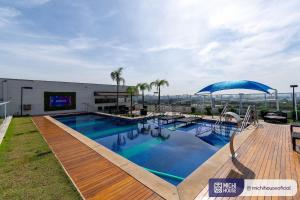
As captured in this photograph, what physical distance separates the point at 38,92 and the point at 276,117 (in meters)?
20.2

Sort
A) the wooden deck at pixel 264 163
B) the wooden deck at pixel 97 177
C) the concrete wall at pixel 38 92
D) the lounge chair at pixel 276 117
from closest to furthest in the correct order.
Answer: the wooden deck at pixel 97 177, the wooden deck at pixel 264 163, the lounge chair at pixel 276 117, the concrete wall at pixel 38 92

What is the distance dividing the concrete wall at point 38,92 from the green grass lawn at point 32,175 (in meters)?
11.9

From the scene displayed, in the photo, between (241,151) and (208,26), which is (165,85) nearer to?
(208,26)

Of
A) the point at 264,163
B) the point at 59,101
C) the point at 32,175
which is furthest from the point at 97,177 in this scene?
the point at 59,101

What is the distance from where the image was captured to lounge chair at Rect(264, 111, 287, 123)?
8.79m

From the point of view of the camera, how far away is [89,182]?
3.06 meters

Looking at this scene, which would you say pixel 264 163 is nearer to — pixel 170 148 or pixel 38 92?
pixel 170 148

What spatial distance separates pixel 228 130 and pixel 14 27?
1286cm

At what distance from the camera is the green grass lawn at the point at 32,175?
2664 mm

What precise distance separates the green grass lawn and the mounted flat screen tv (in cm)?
1269

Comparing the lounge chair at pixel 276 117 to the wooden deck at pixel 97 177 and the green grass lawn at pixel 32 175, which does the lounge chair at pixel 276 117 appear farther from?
the green grass lawn at pixel 32 175

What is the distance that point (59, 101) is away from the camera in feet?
56.0

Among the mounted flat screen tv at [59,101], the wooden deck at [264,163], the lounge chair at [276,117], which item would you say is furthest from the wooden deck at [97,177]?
the mounted flat screen tv at [59,101]

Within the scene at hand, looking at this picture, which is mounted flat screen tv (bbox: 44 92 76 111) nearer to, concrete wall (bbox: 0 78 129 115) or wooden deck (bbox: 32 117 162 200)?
concrete wall (bbox: 0 78 129 115)
